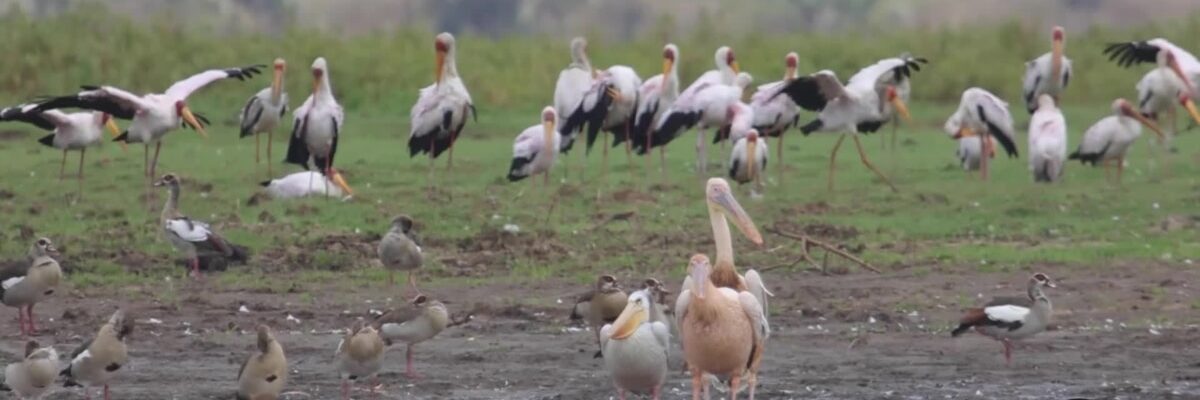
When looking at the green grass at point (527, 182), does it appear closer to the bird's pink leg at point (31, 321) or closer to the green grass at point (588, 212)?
the green grass at point (588, 212)

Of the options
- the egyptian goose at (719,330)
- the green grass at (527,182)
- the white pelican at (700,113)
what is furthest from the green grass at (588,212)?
the egyptian goose at (719,330)

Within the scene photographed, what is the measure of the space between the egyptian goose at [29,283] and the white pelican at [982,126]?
9.31 metres

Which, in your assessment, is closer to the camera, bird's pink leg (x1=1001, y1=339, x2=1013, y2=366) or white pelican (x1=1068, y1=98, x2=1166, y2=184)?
bird's pink leg (x1=1001, y1=339, x2=1013, y2=366)

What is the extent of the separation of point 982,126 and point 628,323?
1046 centimetres

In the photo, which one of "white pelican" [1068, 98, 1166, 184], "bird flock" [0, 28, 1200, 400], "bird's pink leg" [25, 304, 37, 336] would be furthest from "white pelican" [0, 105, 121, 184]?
"white pelican" [1068, 98, 1166, 184]

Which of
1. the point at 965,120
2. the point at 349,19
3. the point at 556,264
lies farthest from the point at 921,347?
the point at 349,19

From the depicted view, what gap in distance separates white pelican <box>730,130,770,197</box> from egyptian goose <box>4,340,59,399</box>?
896 cm

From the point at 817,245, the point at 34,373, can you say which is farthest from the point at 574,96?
the point at 34,373

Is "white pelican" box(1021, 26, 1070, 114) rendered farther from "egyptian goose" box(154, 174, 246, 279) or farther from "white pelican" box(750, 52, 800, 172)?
"egyptian goose" box(154, 174, 246, 279)

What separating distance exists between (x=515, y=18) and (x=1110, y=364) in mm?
32396

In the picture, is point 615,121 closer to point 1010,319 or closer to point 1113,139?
point 1113,139

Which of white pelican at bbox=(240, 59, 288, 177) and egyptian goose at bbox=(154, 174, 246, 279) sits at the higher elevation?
white pelican at bbox=(240, 59, 288, 177)

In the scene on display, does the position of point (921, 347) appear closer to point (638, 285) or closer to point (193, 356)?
point (638, 285)

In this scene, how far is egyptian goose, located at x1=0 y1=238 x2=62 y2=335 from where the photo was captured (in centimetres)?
1068
